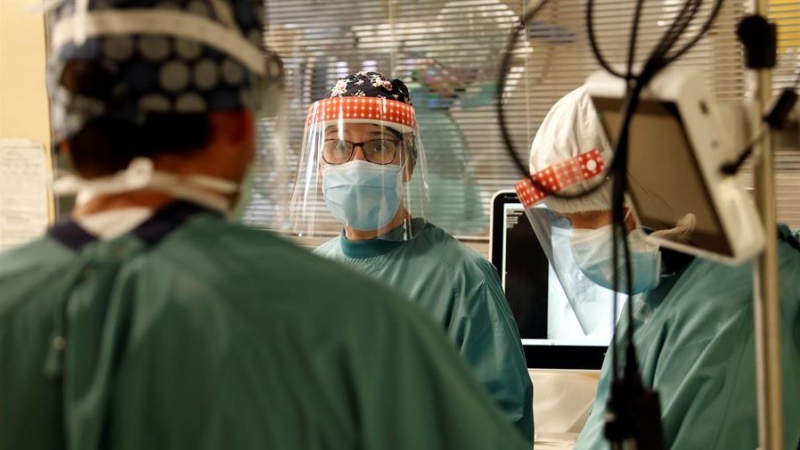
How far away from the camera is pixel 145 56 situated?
2.35 ft

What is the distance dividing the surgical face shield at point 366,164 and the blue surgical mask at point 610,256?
578 mm

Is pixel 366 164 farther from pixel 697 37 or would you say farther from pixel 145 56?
pixel 145 56

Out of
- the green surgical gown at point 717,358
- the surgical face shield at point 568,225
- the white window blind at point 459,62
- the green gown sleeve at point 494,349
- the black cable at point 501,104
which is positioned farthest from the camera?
the white window blind at point 459,62

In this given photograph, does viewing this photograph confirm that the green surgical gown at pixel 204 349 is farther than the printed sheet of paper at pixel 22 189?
No

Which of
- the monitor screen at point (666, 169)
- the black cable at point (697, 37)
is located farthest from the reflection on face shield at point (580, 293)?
the black cable at point (697, 37)

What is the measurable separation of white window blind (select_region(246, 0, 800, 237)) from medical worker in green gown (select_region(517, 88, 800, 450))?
1.00 m

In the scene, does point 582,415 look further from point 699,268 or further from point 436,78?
point 436,78

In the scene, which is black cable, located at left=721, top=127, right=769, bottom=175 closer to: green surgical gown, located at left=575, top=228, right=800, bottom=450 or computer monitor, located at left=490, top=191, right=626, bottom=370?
green surgical gown, located at left=575, top=228, right=800, bottom=450

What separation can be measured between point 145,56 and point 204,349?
0.26m

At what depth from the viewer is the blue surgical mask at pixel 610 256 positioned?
58.9 inches

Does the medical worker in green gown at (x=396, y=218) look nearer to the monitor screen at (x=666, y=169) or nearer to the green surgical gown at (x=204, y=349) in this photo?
the monitor screen at (x=666, y=169)

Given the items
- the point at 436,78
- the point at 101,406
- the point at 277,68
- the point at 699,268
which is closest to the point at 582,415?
the point at 699,268

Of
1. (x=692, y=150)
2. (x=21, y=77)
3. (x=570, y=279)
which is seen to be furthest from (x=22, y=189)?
(x=692, y=150)

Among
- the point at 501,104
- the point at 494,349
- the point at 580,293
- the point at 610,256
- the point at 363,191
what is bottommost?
the point at 494,349
